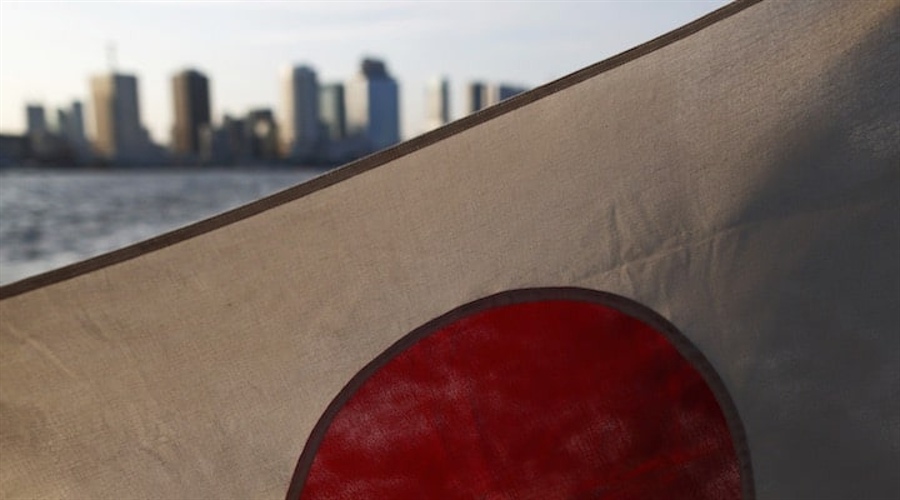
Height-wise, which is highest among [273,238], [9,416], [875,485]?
[273,238]

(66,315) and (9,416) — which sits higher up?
(66,315)

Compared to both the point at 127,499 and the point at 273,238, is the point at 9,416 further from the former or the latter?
the point at 273,238

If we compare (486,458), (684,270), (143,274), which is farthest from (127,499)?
(684,270)

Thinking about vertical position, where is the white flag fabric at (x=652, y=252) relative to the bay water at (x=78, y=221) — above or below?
above

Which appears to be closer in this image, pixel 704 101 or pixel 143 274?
pixel 143 274

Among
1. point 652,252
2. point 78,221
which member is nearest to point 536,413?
point 652,252

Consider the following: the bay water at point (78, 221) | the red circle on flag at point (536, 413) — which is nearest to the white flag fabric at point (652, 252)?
the red circle on flag at point (536, 413)

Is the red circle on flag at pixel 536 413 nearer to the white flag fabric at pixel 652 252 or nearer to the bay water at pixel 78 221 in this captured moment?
the white flag fabric at pixel 652 252

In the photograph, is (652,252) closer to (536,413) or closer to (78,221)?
(536,413)
